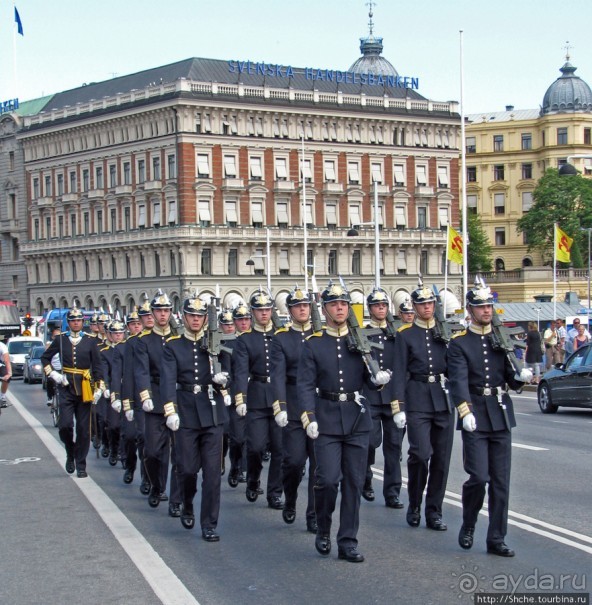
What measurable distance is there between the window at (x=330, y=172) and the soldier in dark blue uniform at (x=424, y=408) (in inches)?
3545

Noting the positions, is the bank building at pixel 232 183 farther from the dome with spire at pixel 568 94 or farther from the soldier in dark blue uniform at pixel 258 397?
the soldier in dark blue uniform at pixel 258 397

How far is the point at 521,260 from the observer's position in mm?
123250

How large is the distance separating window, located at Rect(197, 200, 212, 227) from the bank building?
234 mm

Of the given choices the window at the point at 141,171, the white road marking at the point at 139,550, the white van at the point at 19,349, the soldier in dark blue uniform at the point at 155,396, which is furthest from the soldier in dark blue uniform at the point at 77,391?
the window at the point at 141,171

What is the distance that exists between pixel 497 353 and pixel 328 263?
91363 millimetres

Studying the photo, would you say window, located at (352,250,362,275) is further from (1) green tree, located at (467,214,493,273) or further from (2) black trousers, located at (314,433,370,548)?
(2) black trousers, located at (314,433,370,548)

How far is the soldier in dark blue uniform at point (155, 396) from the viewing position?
1388 cm

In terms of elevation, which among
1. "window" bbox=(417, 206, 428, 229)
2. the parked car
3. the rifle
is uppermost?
"window" bbox=(417, 206, 428, 229)

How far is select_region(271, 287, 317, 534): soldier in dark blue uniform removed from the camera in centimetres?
1248

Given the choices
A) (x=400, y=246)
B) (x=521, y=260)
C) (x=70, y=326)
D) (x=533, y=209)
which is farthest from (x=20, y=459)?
(x=521, y=260)

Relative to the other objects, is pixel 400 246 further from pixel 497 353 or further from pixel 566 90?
pixel 497 353

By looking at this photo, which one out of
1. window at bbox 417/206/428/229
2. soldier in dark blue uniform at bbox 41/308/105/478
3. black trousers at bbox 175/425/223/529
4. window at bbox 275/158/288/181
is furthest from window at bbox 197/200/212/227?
black trousers at bbox 175/425/223/529

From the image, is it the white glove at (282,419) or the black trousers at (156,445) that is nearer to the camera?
the white glove at (282,419)

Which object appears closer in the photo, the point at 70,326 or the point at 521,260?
the point at 70,326
